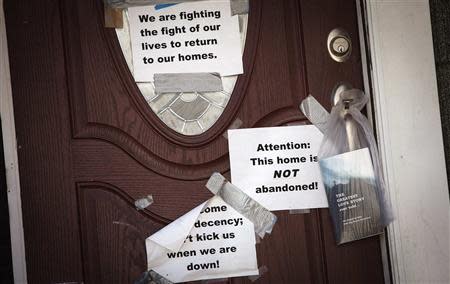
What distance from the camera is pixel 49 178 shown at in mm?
1888

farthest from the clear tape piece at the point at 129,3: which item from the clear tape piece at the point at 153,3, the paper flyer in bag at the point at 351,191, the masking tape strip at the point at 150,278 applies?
the masking tape strip at the point at 150,278

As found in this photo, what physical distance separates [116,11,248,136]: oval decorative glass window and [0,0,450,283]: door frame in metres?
0.56

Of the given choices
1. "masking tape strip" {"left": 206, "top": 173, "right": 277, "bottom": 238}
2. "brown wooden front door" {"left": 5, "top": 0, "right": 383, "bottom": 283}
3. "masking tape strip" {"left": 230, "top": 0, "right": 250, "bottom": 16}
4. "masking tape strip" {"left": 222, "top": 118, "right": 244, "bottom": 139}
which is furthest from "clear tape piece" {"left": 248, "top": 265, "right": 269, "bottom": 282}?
"masking tape strip" {"left": 230, "top": 0, "right": 250, "bottom": 16}

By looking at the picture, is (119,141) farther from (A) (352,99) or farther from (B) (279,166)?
(A) (352,99)

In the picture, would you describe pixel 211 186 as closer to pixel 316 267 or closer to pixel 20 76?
pixel 316 267

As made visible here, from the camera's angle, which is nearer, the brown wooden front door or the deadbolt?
the brown wooden front door

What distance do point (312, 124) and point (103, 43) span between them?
0.88m

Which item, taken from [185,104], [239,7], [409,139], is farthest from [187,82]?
[409,139]

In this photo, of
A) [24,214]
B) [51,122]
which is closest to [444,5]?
[51,122]

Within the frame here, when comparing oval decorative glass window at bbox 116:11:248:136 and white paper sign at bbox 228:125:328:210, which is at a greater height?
oval decorative glass window at bbox 116:11:248:136

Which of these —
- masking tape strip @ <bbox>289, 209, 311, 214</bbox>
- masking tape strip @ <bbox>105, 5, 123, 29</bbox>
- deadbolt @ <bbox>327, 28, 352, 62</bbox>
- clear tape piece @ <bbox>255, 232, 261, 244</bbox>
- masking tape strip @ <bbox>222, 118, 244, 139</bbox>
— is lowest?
clear tape piece @ <bbox>255, 232, 261, 244</bbox>

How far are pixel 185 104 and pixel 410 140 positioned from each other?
88 centimetres

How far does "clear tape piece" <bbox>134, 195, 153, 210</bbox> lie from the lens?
192 cm

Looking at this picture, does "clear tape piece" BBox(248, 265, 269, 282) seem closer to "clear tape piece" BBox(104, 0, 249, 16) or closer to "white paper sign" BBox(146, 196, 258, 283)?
"white paper sign" BBox(146, 196, 258, 283)
